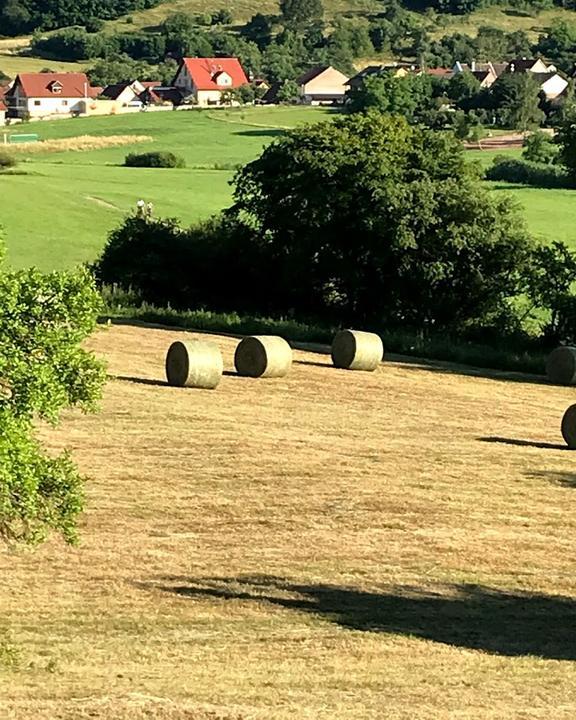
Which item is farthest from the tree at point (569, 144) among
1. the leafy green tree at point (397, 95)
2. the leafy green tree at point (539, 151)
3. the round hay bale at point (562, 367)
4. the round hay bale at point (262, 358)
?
the leafy green tree at point (397, 95)

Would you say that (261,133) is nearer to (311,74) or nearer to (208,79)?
(311,74)

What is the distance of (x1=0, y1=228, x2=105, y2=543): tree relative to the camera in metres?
15.3

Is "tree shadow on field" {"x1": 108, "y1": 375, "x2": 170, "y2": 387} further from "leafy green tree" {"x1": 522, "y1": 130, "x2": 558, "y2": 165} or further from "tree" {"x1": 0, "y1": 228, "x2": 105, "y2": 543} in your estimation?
"leafy green tree" {"x1": 522, "y1": 130, "x2": 558, "y2": 165}

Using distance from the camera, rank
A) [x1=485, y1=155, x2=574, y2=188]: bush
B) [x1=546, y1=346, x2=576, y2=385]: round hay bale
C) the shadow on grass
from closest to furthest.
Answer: the shadow on grass < [x1=546, y1=346, x2=576, y2=385]: round hay bale < [x1=485, y1=155, x2=574, y2=188]: bush

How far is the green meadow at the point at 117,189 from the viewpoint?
69.9 metres

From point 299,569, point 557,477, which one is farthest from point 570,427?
point 299,569

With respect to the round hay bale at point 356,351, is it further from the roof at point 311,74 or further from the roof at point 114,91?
the roof at point 311,74

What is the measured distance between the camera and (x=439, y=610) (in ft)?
60.8

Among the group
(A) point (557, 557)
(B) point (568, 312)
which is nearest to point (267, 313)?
(B) point (568, 312)

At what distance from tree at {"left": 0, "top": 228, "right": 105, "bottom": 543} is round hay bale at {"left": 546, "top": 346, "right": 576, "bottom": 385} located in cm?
2353

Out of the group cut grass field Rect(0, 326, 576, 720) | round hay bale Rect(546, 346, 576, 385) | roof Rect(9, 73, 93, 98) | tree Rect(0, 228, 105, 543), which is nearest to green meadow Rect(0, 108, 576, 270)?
round hay bale Rect(546, 346, 576, 385)

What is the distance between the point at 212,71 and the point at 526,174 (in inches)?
3442

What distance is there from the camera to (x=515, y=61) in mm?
186000

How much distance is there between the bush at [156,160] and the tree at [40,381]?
89640 mm
